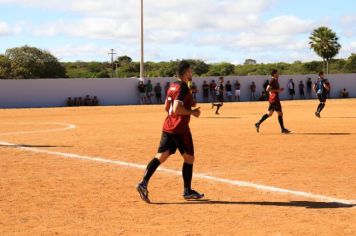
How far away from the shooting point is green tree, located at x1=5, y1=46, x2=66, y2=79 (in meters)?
76.8

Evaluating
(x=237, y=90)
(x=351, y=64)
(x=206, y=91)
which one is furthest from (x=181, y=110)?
(x=351, y=64)

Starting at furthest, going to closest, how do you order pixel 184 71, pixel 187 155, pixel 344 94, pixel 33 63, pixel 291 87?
pixel 33 63 < pixel 344 94 < pixel 291 87 < pixel 187 155 < pixel 184 71

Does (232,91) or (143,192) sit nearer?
(143,192)

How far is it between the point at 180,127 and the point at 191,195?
3.06 ft

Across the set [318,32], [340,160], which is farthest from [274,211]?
[318,32]

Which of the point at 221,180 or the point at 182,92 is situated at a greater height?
the point at 182,92

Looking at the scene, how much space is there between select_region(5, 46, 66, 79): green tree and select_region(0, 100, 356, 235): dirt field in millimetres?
61259

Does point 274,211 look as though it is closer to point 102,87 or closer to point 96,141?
point 96,141

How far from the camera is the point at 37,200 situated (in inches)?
349

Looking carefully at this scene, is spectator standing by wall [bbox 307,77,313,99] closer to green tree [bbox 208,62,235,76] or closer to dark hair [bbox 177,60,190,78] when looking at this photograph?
green tree [bbox 208,62,235,76]

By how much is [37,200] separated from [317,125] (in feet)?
49.7

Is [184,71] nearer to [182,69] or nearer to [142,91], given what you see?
[182,69]

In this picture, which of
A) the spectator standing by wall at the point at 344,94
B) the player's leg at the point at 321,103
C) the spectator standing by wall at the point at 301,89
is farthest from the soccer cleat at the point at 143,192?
the spectator standing by wall at the point at 344,94

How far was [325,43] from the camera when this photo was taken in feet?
257
